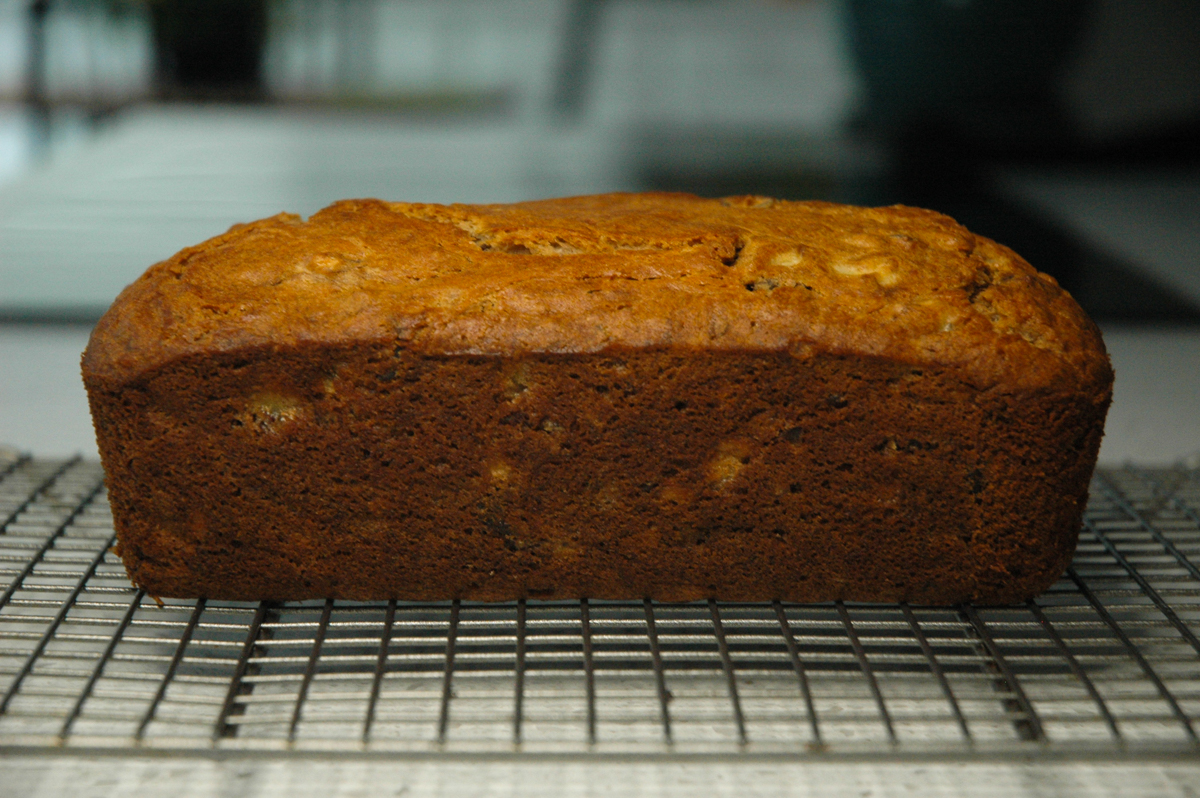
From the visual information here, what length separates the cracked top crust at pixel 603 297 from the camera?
165 centimetres

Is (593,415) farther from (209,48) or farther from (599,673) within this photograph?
(209,48)

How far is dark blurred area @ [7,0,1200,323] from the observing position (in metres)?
3.11

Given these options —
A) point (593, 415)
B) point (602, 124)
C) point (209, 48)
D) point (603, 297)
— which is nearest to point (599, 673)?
point (593, 415)

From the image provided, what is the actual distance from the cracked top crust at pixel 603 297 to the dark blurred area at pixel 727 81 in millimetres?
1466

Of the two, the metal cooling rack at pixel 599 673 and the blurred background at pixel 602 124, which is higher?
the blurred background at pixel 602 124

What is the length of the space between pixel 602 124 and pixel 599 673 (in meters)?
2.08

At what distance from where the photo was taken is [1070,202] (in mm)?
3486

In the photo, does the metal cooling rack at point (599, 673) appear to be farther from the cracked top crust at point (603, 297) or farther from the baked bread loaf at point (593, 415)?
the cracked top crust at point (603, 297)

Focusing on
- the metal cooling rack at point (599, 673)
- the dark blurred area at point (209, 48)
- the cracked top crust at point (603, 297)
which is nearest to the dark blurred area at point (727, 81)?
Answer: the dark blurred area at point (209, 48)

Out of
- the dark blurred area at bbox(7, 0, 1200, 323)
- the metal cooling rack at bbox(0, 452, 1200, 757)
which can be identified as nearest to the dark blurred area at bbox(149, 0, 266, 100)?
the dark blurred area at bbox(7, 0, 1200, 323)

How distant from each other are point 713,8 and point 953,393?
1.80 m

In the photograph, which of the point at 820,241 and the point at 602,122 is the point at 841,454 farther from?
the point at 602,122

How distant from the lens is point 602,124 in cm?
329

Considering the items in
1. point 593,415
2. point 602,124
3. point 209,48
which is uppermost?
point 209,48
